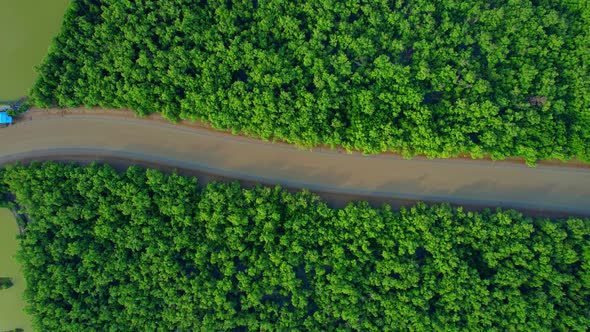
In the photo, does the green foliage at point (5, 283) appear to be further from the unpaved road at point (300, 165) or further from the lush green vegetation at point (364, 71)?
the lush green vegetation at point (364, 71)

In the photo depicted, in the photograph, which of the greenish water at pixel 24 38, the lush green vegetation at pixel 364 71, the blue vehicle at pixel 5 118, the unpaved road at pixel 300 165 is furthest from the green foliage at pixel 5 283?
the lush green vegetation at pixel 364 71

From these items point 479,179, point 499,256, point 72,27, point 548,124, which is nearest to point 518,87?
point 548,124

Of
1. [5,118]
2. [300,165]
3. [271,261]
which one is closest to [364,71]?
[300,165]

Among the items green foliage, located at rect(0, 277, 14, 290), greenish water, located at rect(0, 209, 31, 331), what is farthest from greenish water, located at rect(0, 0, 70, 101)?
green foliage, located at rect(0, 277, 14, 290)

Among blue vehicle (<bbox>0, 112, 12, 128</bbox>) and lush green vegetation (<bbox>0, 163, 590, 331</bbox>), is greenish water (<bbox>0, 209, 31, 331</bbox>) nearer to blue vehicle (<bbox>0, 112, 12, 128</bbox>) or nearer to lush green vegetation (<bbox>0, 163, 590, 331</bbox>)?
lush green vegetation (<bbox>0, 163, 590, 331</bbox>)

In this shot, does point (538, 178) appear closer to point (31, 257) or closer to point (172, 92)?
point (172, 92)

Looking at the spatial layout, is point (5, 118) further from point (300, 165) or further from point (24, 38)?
point (300, 165)
